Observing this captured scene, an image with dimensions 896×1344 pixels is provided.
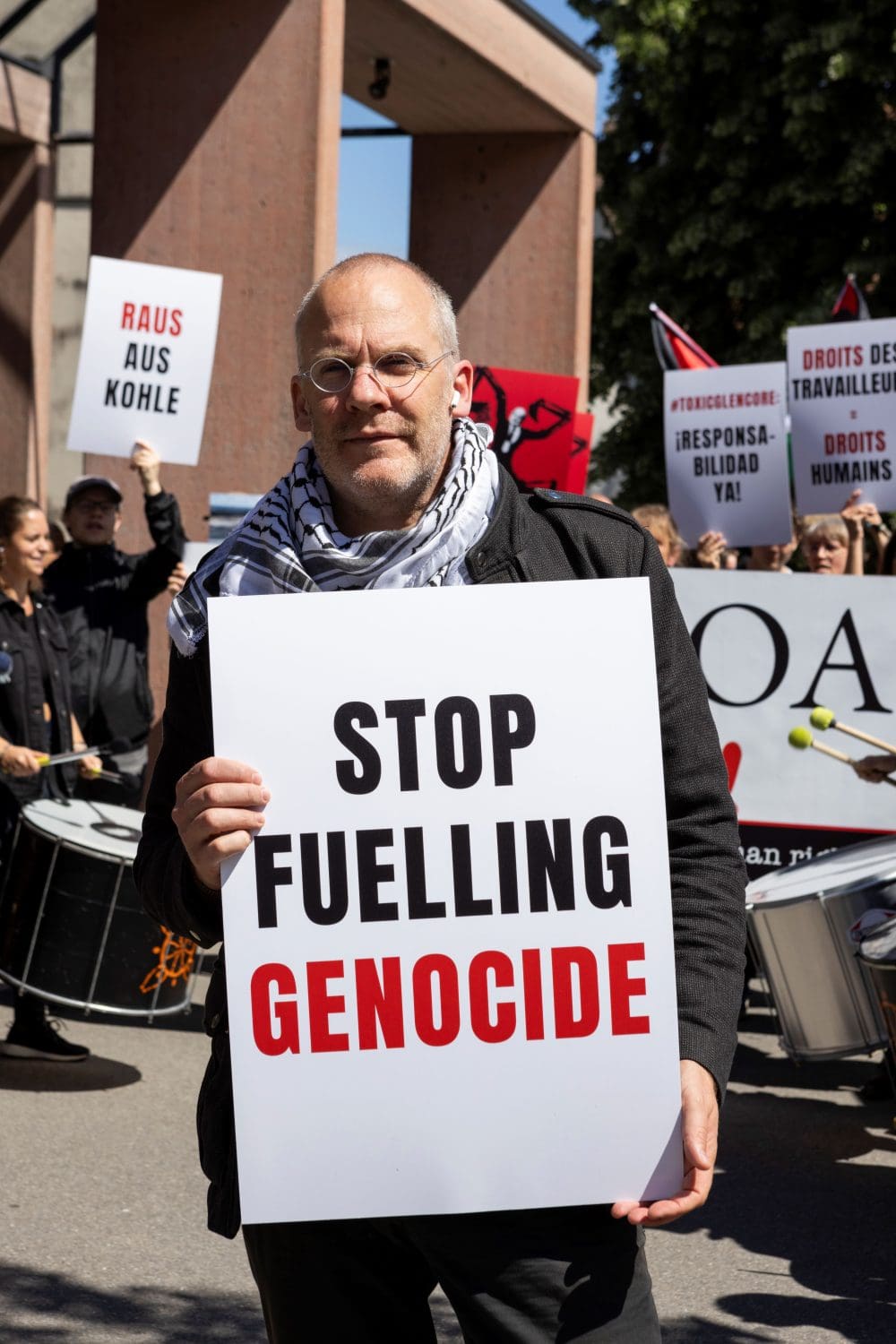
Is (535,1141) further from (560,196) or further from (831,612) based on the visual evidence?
(560,196)

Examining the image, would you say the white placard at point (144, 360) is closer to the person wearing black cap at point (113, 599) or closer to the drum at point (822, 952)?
the person wearing black cap at point (113, 599)

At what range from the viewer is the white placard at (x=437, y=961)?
1873 millimetres

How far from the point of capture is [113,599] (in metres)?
7.64

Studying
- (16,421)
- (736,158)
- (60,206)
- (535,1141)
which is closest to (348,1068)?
(535,1141)

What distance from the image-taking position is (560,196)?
42.2 feet

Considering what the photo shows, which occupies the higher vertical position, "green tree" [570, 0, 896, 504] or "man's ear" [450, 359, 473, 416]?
"green tree" [570, 0, 896, 504]

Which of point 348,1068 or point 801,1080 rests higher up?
point 348,1068

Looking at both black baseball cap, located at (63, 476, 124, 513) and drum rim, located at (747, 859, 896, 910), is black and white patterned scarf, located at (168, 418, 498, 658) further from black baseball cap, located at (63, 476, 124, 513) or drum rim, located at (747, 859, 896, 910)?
black baseball cap, located at (63, 476, 124, 513)

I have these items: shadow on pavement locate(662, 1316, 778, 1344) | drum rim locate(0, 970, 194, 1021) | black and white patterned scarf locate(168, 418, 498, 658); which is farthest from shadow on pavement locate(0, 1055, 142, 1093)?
black and white patterned scarf locate(168, 418, 498, 658)

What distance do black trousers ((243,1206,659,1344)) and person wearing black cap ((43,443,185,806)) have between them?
548 cm

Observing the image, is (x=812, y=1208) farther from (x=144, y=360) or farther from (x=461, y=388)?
(x=144, y=360)

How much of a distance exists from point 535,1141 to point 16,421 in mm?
12928

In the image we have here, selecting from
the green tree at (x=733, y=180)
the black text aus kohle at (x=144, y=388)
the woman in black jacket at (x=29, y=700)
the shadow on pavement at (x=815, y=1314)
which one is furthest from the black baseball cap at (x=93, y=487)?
the green tree at (x=733, y=180)

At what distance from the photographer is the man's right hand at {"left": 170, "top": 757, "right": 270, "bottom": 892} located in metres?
1.84
